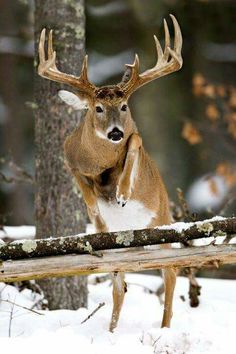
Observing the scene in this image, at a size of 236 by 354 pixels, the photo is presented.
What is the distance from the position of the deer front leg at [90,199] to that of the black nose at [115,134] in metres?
0.44

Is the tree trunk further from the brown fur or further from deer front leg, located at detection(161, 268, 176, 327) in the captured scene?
deer front leg, located at detection(161, 268, 176, 327)

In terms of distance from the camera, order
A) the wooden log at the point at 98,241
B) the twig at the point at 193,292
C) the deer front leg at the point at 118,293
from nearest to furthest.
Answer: the wooden log at the point at 98,241, the deer front leg at the point at 118,293, the twig at the point at 193,292

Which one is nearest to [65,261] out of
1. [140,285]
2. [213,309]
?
[213,309]

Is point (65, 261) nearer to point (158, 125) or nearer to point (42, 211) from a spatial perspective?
point (42, 211)

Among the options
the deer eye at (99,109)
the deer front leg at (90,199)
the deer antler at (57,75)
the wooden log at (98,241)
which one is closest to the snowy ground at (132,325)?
the wooden log at (98,241)

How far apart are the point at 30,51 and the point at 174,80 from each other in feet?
10.1

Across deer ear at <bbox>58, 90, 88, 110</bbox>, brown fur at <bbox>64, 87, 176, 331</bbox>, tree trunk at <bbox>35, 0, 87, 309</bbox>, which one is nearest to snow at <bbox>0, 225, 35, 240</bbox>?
tree trunk at <bbox>35, 0, 87, 309</bbox>

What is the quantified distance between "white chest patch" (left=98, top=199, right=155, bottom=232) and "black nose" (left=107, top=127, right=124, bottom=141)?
52 centimetres

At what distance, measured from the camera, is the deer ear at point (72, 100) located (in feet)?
22.7

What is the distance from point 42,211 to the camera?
7641 millimetres

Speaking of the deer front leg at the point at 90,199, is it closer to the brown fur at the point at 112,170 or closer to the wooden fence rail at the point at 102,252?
the brown fur at the point at 112,170

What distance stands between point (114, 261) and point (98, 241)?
16cm

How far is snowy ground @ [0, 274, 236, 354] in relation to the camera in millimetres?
5480

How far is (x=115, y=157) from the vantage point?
6898mm
